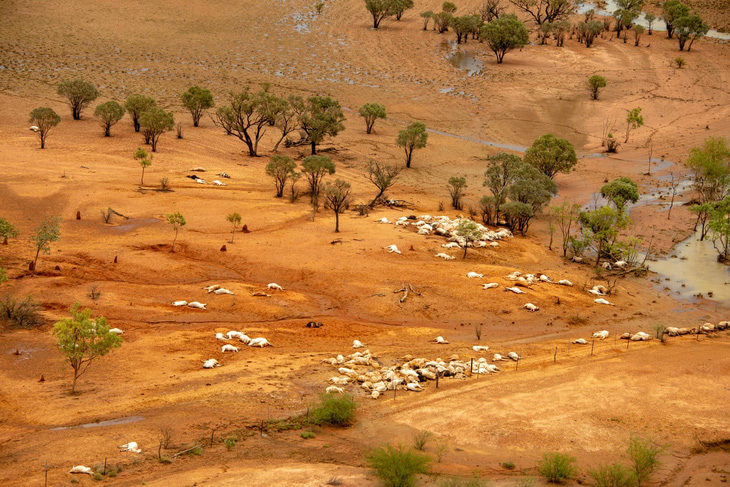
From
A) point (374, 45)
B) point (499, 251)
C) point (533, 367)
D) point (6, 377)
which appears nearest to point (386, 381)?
point (533, 367)

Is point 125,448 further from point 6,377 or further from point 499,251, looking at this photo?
point 499,251

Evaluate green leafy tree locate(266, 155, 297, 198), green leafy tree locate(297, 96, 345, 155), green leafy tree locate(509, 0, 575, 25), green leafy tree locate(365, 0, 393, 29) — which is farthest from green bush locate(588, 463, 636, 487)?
green leafy tree locate(509, 0, 575, 25)

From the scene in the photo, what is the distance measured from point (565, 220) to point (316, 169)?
12.6 m

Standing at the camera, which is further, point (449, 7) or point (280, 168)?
point (449, 7)

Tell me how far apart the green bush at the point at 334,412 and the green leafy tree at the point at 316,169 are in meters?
19.9

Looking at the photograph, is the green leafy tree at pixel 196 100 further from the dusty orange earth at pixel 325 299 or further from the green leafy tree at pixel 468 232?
the green leafy tree at pixel 468 232

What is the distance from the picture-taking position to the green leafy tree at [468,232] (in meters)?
28.8

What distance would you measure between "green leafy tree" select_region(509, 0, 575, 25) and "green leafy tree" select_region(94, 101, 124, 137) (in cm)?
4465

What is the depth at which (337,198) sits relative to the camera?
1248 inches

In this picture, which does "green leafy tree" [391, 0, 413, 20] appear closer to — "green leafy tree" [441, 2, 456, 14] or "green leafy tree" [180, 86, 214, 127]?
"green leafy tree" [441, 2, 456, 14]

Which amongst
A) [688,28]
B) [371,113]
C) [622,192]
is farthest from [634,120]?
[688,28]

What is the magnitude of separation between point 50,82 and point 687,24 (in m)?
54.1

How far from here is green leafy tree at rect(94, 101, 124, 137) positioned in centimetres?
4191

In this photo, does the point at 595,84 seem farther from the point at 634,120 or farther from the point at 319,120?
the point at 319,120
